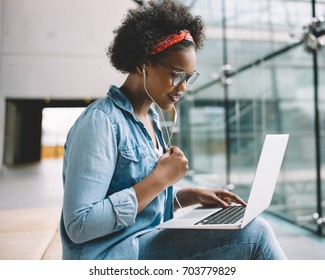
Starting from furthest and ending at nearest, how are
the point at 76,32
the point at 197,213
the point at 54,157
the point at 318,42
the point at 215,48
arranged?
1. the point at 54,157
2. the point at 76,32
3. the point at 215,48
4. the point at 318,42
5. the point at 197,213

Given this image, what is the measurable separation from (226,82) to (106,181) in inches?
133

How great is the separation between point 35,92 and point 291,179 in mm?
4817

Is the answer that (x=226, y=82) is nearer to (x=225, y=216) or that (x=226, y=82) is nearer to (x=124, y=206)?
(x=225, y=216)

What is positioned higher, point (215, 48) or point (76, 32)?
point (76, 32)

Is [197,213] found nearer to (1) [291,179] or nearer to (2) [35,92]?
(1) [291,179]

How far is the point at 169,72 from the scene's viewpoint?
85 cm

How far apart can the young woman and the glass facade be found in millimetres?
1877

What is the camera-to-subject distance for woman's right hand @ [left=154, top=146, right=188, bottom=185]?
732 mm


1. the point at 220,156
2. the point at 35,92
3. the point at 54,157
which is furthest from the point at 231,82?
the point at 54,157

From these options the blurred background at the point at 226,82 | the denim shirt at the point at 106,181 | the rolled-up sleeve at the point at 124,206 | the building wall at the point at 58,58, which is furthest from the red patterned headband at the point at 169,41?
the building wall at the point at 58,58

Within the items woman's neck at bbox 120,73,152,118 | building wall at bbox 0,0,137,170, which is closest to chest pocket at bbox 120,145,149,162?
woman's neck at bbox 120,73,152,118

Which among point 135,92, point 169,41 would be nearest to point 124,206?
point 135,92

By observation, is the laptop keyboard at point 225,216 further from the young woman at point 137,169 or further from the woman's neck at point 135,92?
the woman's neck at point 135,92

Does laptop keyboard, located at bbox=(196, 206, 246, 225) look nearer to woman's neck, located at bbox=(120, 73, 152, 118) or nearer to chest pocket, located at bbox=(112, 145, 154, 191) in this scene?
chest pocket, located at bbox=(112, 145, 154, 191)
